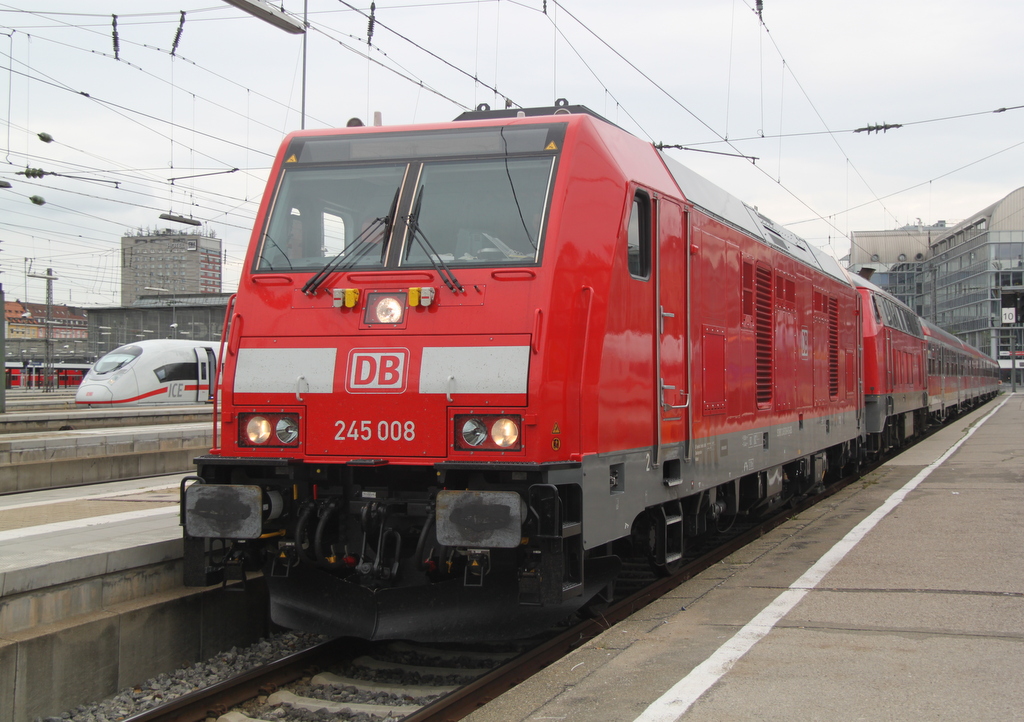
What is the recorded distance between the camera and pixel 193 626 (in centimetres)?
699

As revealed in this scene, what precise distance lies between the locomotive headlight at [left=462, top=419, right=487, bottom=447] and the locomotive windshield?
105cm

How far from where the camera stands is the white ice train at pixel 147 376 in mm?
31453

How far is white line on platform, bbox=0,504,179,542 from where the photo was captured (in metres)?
7.74

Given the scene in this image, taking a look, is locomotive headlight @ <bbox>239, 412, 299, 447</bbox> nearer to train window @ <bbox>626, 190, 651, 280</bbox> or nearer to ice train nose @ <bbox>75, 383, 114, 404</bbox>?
train window @ <bbox>626, 190, 651, 280</bbox>

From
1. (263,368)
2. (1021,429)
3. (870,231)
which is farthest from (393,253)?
(870,231)

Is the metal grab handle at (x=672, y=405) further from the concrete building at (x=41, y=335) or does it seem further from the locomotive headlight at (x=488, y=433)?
the concrete building at (x=41, y=335)

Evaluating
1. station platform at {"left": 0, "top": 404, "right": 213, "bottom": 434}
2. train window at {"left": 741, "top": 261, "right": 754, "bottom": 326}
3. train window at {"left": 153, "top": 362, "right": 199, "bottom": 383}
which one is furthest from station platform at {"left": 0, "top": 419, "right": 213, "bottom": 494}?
train window at {"left": 153, "top": 362, "right": 199, "bottom": 383}

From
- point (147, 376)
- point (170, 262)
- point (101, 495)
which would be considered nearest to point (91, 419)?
point (147, 376)

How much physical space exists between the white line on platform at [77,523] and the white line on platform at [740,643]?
5533 mm

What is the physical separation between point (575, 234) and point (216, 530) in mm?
2961

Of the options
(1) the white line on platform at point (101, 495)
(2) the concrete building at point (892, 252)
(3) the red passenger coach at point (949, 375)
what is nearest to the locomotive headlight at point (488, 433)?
(1) the white line on platform at point (101, 495)

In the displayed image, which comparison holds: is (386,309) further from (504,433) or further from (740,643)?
(740,643)

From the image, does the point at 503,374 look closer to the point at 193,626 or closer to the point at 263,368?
the point at 263,368

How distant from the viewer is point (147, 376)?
105 ft
